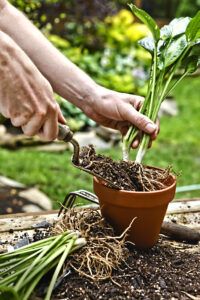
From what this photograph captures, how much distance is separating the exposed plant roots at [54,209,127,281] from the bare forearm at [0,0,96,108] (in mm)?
485

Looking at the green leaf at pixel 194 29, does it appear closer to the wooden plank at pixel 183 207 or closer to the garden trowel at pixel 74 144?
the garden trowel at pixel 74 144

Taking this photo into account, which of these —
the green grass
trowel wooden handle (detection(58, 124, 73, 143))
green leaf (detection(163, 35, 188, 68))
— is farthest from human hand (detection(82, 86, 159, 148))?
the green grass

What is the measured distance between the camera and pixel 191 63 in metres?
2.14

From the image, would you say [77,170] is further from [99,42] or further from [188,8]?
[188,8]

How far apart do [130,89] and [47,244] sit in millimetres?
4072

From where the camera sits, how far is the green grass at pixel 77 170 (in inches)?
160

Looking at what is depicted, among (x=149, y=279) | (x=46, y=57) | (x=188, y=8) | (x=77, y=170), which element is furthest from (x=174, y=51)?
(x=188, y=8)

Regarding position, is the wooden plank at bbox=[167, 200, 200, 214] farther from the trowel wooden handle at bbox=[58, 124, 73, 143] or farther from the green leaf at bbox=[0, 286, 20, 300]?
the green leaf at bbox=[0, 286, 20, 300]

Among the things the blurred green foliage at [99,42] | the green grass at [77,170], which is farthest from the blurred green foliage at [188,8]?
the green grass at [77,170]

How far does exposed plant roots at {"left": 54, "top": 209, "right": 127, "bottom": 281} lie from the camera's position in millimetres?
1725

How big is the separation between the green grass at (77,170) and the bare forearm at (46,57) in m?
1.65

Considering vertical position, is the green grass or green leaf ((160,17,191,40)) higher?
green leaf ((160,17,191,40))

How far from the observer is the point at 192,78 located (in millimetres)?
7773

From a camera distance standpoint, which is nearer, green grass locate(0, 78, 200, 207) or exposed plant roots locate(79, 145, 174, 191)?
exposed plant roots locate(79, 145, 174, 191)
